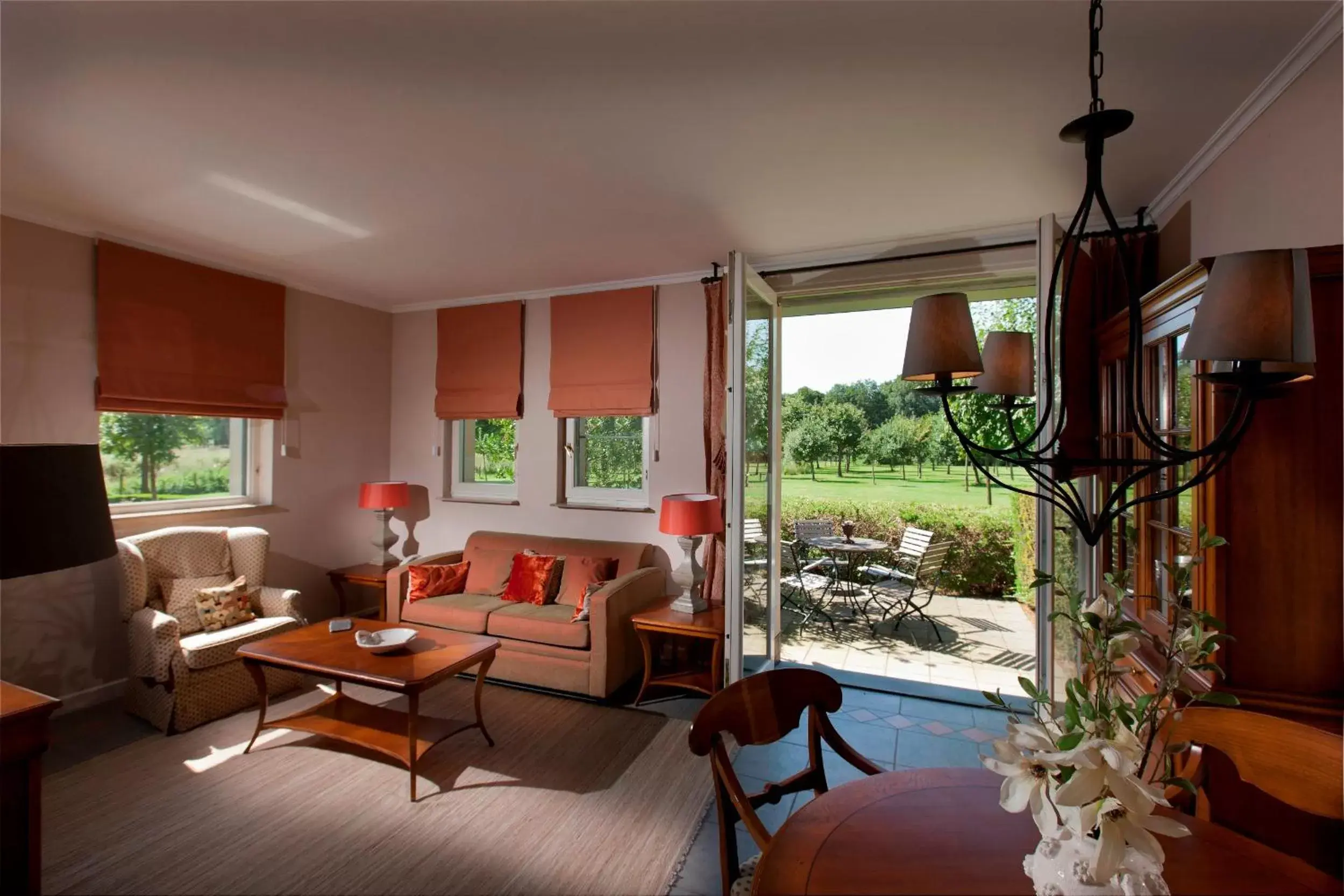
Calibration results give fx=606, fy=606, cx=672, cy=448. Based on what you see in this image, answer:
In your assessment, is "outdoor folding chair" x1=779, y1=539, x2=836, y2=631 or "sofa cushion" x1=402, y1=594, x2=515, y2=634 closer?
"sofa cushion" x1=402, y1=594, x2=515, y2=634

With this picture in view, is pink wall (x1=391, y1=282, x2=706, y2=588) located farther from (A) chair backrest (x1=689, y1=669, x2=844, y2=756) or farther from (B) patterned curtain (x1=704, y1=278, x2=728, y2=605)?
(A) chair backrest (x1=689, y1=669, x2=844, y2=756)

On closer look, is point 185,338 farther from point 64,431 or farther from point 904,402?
point 904,402

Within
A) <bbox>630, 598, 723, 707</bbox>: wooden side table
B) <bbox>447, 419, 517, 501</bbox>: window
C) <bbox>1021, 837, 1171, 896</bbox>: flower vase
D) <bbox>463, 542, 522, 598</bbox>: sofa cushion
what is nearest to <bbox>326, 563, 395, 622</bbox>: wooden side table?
<bbox>463, 542, 522, 598</bbox>: sofa cushion

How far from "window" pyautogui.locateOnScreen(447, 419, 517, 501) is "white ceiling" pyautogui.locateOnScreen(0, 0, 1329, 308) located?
191cm

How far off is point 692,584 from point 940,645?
243cm

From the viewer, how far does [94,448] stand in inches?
65.9

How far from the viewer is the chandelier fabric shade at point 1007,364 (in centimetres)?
214

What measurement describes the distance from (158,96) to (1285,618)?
3865 millimetres

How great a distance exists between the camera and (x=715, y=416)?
160 inches

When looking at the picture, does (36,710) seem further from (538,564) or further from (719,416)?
(719,416)

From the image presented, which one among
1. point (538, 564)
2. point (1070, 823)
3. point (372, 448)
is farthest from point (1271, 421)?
point (372, 448)

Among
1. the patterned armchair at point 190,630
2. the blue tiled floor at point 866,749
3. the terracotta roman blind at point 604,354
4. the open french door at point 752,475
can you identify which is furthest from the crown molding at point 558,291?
the blue tiled floor at point 866,749

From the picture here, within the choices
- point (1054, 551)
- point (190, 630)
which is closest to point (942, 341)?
point (1054, 551)

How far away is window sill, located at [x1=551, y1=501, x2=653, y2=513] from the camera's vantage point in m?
4.43
